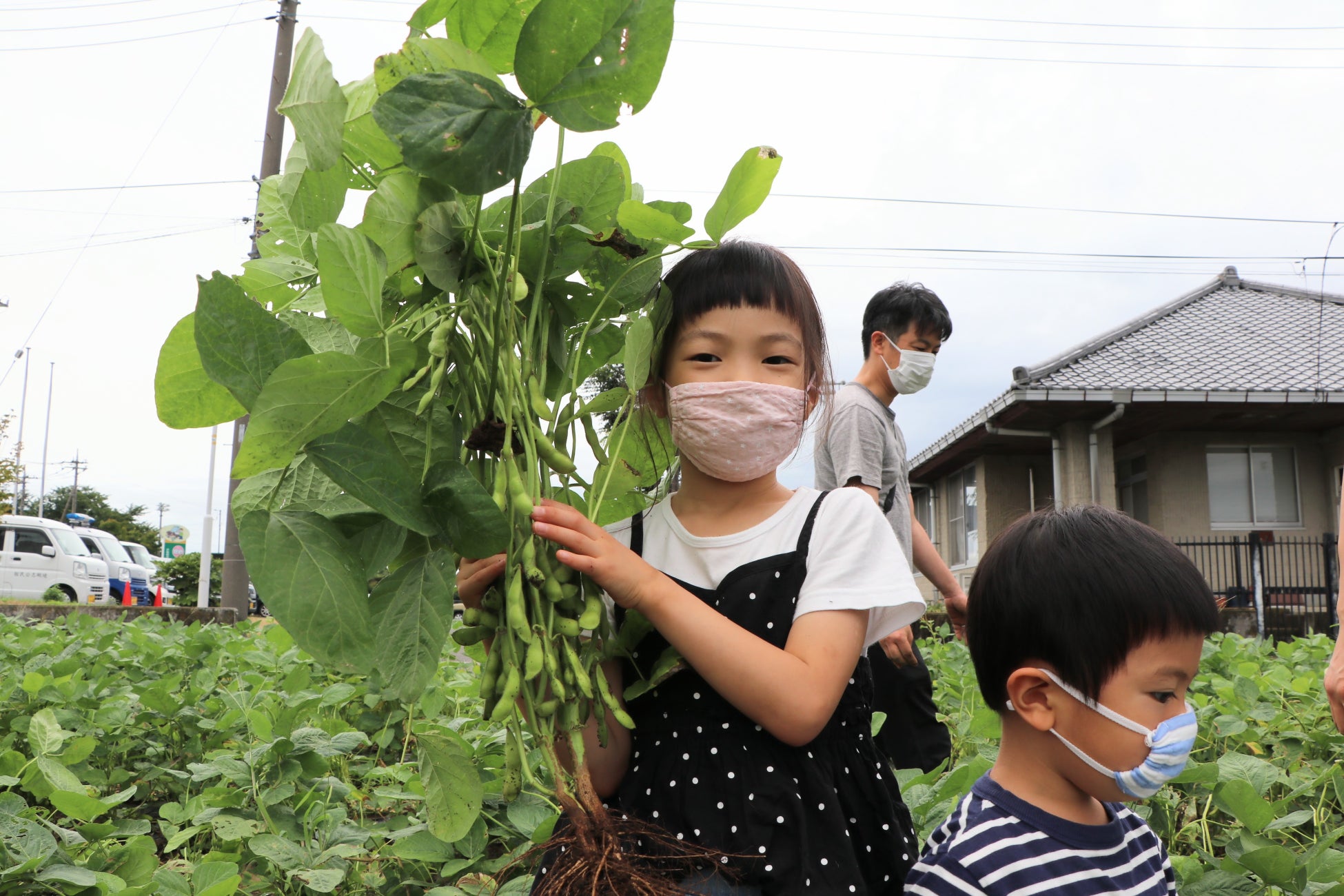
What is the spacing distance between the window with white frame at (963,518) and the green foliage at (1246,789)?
1485 cm

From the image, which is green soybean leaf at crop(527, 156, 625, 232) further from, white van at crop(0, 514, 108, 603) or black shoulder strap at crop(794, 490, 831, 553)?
white van at crop(0, 514, 108, 603)

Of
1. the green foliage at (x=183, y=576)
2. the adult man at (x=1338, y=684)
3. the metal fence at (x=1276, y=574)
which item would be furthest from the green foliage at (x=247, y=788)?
the green foliage at (x=183, y=576)

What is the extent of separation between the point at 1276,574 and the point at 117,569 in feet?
69.4

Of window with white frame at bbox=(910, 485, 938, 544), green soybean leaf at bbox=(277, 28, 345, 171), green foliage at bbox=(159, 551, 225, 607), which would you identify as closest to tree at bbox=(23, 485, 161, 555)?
green foliage at bbox=(159, 551, 225, 607)

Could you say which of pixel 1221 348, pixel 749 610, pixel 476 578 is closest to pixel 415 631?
pixel 476 578

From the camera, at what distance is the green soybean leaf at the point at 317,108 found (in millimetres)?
1124

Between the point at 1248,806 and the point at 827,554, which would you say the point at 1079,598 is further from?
the point at 1248,806

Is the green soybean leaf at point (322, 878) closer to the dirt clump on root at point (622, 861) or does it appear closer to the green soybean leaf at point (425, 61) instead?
the dirt clump on root at point (622, 861)

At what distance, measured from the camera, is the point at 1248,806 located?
1572 millimetres

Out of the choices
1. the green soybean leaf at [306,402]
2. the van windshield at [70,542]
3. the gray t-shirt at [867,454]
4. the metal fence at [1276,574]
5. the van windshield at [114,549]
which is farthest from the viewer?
the van windshield at [114,549]

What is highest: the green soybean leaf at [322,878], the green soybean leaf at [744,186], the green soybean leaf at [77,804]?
the green soybean leaf at [744,186]

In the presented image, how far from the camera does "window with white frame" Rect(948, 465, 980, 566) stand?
17.9 meters

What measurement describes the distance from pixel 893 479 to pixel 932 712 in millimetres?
679

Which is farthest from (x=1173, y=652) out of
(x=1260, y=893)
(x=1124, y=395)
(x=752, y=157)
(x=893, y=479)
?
(x=1124, y=395)
